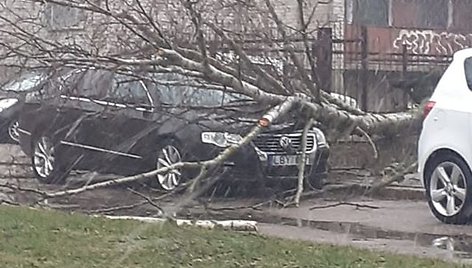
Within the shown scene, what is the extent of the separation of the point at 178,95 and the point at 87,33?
1170 millimetres

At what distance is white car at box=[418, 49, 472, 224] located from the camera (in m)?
10.7

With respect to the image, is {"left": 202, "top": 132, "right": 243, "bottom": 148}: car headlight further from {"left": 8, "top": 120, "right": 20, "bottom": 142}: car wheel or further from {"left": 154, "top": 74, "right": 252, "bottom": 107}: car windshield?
{"left": 8, "top": 120, "right": 20, "bottom": 142}: car wheel

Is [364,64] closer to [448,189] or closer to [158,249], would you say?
[448,189]

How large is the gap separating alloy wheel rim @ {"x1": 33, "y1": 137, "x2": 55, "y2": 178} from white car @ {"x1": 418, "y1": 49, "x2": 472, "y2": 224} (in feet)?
16.5

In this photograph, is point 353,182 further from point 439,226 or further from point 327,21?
point 327,21

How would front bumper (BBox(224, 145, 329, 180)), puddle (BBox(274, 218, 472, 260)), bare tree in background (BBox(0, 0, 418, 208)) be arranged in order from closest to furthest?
bare tree in background (BBox(0, 0, 418, 208)) < puddle (BBox(274, 218, 472, 260)) < front bumper (BBox(224, 145, 329, 180))

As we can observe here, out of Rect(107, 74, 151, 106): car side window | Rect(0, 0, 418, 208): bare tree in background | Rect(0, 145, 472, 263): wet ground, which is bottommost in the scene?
Rect(0, 145, 472, 263): wet ground

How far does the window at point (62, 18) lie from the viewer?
10.2 m

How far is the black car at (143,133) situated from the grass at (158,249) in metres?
1.82

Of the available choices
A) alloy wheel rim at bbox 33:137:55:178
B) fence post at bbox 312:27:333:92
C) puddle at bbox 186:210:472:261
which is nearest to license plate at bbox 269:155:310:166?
fence post at bbox 312:27:333:92

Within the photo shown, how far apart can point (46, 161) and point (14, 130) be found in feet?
3.27

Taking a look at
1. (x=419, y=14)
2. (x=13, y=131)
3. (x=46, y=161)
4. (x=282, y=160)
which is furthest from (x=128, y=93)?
(x=419, y=14)

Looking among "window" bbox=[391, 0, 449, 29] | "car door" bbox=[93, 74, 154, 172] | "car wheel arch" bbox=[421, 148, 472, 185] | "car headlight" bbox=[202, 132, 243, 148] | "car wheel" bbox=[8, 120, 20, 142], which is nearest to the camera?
"car wheel arch" bbox=[421, 148, 472, 185]

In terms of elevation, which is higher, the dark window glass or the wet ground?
the dark window glass
